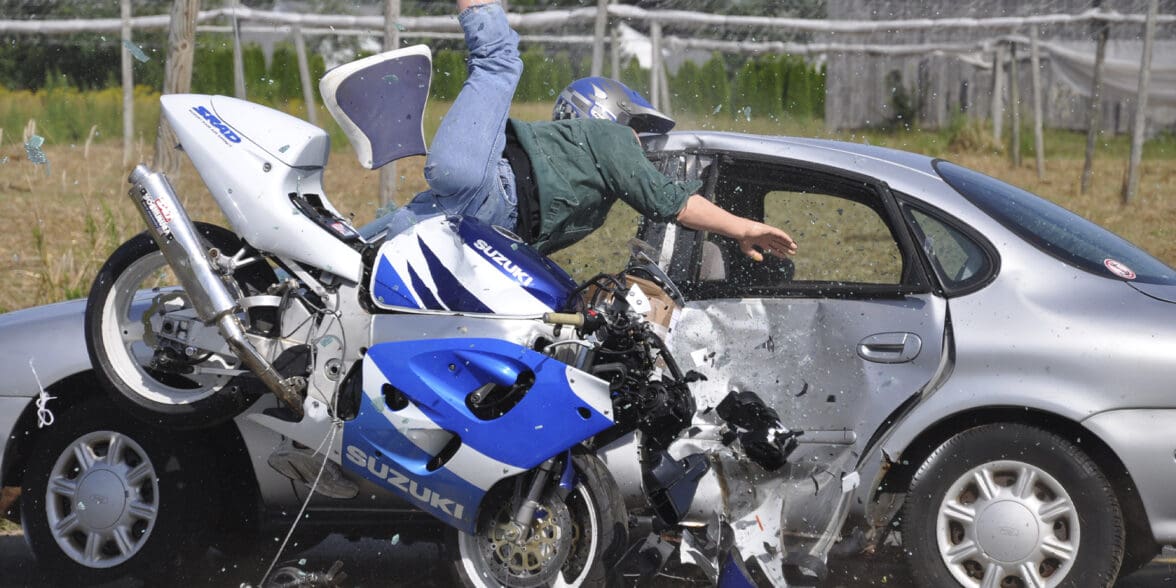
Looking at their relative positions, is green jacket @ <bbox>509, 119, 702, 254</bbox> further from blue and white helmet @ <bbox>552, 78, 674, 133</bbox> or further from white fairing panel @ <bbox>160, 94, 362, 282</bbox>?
white fairing panel @ <bbox>160, 94, 362, 282</bbox>

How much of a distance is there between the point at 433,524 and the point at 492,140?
4.50ft

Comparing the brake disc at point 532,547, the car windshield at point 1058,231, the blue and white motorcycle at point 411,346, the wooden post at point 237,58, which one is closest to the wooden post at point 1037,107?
the wooden post at point 237,58

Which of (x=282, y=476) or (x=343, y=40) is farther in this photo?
(x=343, y=40)

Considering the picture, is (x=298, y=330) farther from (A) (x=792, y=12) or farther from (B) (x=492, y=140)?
(A) (x=792, y=12)

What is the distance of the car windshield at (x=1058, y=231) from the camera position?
4355 mm

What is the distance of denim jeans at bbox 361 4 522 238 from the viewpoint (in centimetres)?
421

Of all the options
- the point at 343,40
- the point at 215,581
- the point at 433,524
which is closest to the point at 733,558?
the point at 433,524

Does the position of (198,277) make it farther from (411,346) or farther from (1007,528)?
(1007,528)

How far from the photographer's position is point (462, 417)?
396 centimetres

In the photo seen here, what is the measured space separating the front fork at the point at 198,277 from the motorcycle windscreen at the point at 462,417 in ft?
0.88

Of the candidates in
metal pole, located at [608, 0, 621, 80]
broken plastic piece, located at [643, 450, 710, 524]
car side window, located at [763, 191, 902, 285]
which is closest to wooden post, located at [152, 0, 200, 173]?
metal pole, located at [608, 0, 621, 80]

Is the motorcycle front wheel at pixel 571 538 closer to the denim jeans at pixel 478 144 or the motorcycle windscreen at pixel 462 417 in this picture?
the motorcycle windscreen at pixel 462 417

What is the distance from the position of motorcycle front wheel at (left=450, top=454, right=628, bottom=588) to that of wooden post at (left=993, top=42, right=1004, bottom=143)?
993cm

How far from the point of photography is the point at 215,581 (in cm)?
484
